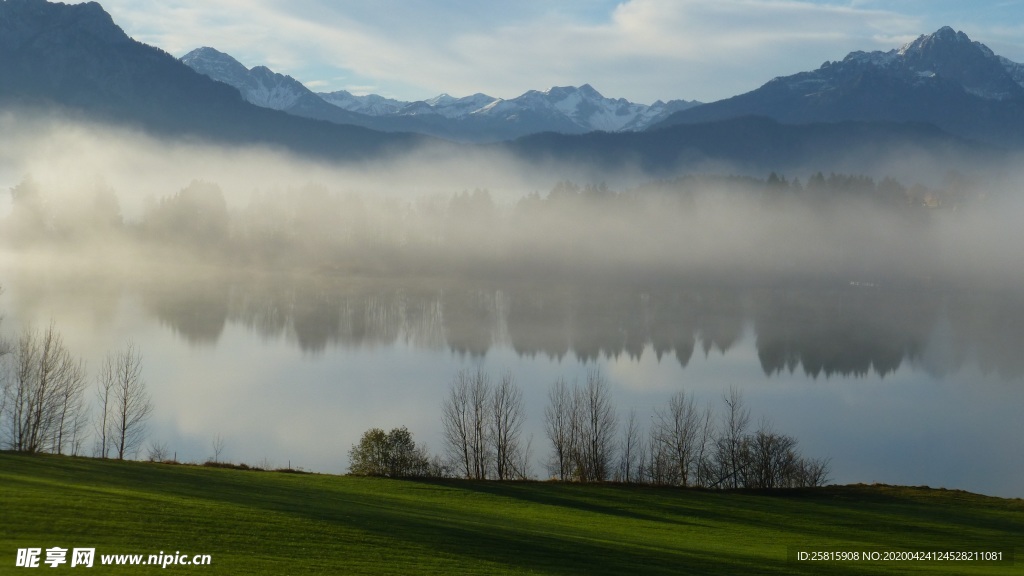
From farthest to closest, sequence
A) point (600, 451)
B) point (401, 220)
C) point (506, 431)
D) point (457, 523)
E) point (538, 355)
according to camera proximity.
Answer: point (401, 220) → point (538, 355) → point (600, 451) → point (506, 431) → point (457, 523)

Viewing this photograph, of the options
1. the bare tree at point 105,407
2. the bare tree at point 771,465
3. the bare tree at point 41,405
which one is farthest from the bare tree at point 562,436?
the bare tree at point 41,405

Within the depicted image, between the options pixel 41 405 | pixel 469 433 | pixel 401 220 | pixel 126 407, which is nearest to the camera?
pixel 41 405

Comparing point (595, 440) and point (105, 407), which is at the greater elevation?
point (105, 407)

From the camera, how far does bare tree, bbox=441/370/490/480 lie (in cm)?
3955

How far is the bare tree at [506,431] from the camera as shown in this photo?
128ft

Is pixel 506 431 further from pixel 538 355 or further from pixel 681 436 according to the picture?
pixel 538 355

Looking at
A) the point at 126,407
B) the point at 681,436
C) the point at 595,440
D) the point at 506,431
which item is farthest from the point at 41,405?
the point at 681,436

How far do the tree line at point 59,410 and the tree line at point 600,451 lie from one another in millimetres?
12758

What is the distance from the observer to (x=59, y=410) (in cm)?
4331

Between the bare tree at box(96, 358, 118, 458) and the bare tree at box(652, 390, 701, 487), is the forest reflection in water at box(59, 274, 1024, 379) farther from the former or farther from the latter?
the bare tree at box(652, 390, 701, 487)

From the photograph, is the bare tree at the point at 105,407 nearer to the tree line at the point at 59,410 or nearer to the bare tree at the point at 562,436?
the tree line at the point at 59,410

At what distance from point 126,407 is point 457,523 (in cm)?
2487

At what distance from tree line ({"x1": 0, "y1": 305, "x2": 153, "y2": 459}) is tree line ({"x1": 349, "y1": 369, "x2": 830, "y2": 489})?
1276 cm

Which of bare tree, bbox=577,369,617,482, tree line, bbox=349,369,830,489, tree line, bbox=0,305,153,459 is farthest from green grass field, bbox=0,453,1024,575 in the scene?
tree line, bbox=0,305,153,459
